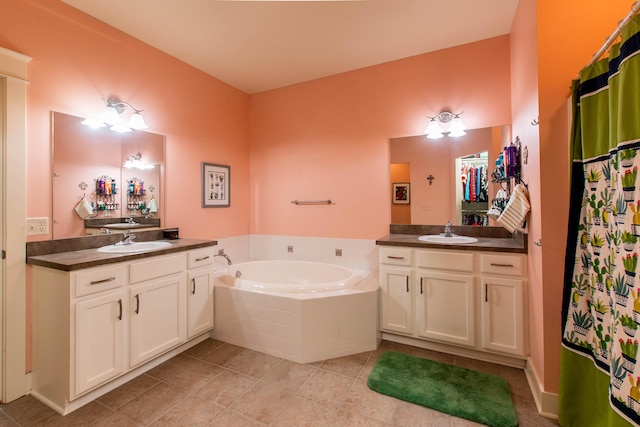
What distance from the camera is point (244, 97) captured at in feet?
12.0

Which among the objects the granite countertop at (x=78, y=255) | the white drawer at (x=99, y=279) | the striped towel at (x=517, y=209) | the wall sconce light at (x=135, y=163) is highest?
the wall sconce light at (x=135, y=163)

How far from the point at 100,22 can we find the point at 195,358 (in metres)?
2.82

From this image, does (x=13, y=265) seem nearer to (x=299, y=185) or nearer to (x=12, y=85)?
(x=12, y=85)

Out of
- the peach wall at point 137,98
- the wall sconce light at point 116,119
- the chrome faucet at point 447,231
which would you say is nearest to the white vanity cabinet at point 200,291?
the peach wall at point 137,98

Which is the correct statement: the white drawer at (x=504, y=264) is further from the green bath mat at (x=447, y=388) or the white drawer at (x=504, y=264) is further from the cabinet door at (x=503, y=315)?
the green bath mat at (x=447, y=388)

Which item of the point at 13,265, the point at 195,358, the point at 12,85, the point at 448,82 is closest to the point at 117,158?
the point at 12,85

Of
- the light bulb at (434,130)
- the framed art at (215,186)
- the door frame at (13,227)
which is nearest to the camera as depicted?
the door frame at (13,227)

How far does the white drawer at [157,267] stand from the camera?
192 cm

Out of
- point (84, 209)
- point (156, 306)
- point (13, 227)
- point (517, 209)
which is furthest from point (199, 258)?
point (517, 209)

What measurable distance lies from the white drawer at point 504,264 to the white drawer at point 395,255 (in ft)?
1.83

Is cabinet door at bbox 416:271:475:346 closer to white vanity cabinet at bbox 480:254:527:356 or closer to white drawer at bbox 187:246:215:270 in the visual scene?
white vanity cabinet at bbox 480:254:527:356

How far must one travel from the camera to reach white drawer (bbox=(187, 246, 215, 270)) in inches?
92.0

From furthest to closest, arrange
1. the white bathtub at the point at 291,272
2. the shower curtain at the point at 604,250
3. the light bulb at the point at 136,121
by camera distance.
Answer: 1. the white bathtub at the point at 291,272
2. the light bulb at the point at 136,121
3. the shower curtain at the point at 604,250

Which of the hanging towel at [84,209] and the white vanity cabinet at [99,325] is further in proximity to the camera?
the hanging towel at [84,209]
